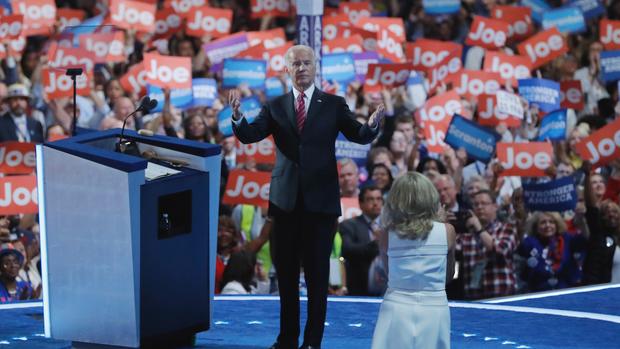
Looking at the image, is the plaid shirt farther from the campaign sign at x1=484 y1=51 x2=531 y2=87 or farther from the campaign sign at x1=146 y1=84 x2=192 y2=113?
the campaign sign at x1=484 y1=51 x2=531 y2=87

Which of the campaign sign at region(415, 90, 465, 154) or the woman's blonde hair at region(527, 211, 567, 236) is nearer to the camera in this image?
the woman's blonde hair at region(527, 211, 567, 236)

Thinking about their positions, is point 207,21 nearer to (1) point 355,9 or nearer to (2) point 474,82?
(1) point 355,9

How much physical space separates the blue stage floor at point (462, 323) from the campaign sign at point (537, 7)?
9257 mm

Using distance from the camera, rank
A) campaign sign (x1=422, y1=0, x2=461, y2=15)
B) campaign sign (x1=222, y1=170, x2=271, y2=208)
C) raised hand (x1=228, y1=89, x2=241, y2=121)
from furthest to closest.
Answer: campaign sign (x1=422, y1=0, x2=461, y2=15), campaign sign (x1=222, y1=170, x2=271, y2=208), raised hand (x1=228, y1=89, x2=241, y2=121)

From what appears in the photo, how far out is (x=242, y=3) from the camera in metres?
20.5

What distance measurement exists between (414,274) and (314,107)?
4.06ft

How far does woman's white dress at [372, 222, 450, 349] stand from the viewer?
6.51 metres

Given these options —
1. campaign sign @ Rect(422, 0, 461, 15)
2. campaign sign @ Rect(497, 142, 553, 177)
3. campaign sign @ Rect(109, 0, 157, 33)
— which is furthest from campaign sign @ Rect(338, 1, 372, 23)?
campaign sign @ Rect(497, 142, 553, 177)

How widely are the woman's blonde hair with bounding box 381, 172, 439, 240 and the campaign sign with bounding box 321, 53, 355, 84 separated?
26.0ft

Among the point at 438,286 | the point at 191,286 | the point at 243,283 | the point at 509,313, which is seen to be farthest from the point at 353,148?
the point at 438,286

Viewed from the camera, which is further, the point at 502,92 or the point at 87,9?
the point at 87,9

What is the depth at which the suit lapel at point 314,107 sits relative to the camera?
24.2 ft

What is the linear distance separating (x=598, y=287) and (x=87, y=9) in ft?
39.0

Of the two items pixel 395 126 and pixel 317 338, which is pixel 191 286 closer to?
pixel 317 338
